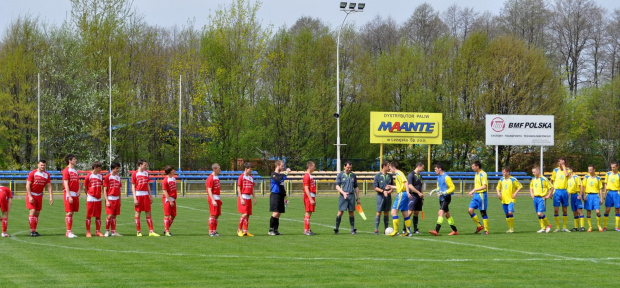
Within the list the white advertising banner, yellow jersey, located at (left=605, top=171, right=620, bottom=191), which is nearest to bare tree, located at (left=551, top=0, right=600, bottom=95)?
the white advertising banner

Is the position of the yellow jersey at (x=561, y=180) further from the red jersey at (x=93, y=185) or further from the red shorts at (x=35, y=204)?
the red shorts at (x=35, y=204)

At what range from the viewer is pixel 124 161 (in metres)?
54.4

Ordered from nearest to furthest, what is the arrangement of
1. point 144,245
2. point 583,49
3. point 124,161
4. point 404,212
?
Answer: point 144,245 → point 404,212 → point 124,161 → point 583,49

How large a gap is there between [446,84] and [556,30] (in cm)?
1271

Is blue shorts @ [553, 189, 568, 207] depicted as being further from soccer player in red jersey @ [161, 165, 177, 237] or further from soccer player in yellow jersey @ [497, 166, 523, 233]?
soccer player in red jersey @ [161, 165, 177, 237]

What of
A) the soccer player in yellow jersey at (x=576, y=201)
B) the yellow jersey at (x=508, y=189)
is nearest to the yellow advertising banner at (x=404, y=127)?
the soccer player in yellow jersey at (x=576, y=201)

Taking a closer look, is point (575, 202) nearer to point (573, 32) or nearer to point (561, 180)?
point (561, 180)

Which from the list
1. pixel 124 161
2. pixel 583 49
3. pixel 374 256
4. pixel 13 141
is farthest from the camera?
pixel 583 49

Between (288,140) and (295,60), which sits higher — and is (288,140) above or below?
below

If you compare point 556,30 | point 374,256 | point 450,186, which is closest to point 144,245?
point 374,256

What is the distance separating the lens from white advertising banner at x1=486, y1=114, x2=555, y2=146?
48.5 metres

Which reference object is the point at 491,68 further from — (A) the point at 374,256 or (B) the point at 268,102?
(A) the point at 374,256

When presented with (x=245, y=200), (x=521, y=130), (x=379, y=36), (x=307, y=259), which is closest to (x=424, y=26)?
(x=379, y=36)

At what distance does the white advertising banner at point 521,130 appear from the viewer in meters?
48.5
